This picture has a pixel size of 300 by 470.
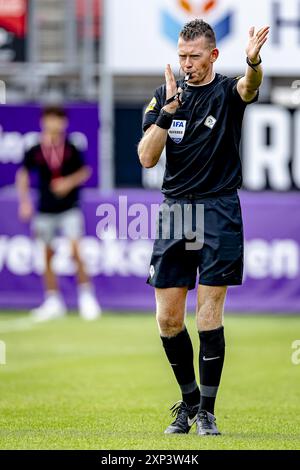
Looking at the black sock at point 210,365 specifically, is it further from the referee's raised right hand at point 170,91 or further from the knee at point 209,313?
the referee's raised right hand at point 170,91

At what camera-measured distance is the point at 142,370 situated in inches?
445

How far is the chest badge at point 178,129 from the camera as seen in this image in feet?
24.4

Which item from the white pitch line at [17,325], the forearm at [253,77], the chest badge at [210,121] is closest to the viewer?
the forearm at [253,77]

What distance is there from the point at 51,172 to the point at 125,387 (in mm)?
7645

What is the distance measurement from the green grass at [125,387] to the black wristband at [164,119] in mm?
1802

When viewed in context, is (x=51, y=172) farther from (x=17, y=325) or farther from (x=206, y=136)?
(x=206, y=136)

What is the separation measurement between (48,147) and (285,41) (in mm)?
4148

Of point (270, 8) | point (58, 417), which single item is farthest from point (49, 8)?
point (58, 417)

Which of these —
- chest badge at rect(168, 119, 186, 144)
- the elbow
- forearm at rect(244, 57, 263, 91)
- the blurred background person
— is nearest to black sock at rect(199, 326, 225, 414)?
the elbow

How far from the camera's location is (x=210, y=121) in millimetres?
7430

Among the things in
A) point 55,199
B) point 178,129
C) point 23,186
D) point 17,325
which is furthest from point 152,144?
point 55,199

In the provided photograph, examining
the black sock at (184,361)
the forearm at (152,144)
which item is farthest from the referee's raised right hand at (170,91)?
the black sock at (184,361)

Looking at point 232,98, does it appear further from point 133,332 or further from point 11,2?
point 11,2

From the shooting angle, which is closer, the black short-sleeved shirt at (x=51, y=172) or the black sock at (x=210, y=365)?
the black sock at (x=210, y=365)
